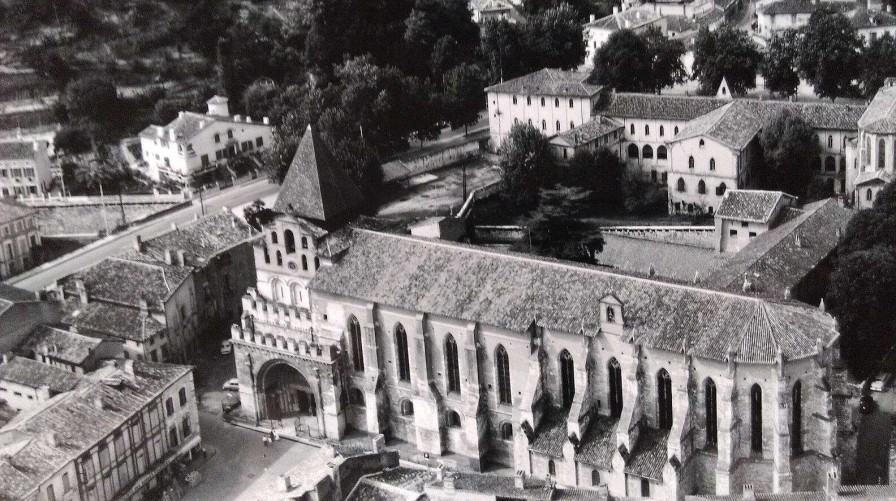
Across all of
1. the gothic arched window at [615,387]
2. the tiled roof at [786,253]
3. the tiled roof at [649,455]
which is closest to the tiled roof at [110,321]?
the gothic arched window at [615,387]

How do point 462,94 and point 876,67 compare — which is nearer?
point 876,67

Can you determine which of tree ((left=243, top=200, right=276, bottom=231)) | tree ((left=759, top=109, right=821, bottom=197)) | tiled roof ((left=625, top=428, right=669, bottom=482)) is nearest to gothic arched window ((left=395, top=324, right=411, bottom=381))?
tree ((left=243, top=200, right=276, bottom=231))

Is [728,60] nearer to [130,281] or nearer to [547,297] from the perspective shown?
[547,297]

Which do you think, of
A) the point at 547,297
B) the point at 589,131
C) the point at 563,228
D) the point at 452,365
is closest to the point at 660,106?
the point at 589,131

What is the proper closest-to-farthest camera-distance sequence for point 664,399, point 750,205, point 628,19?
point 664,399 → point 750,205 → point 628,19

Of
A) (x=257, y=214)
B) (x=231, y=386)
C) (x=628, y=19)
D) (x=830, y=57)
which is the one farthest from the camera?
(x=628, y=19)

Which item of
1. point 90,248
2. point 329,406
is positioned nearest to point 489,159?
point 90,248

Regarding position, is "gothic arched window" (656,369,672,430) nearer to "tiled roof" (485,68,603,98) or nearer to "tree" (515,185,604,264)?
"tree" (515,185,604,264)
